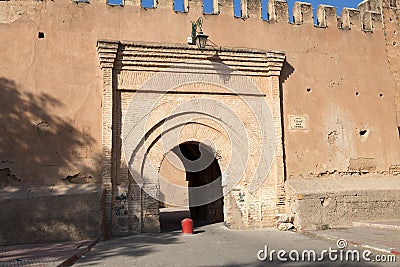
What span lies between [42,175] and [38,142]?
2.24 ft

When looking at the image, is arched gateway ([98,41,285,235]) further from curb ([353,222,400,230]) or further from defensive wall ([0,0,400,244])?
curb ([353,222,400,230])

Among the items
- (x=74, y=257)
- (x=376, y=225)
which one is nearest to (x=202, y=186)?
(x=376, y=225)

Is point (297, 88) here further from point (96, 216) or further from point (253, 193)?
point (96, 216)

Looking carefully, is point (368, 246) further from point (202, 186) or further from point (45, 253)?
point (202, 186)

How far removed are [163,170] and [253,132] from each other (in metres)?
10.4

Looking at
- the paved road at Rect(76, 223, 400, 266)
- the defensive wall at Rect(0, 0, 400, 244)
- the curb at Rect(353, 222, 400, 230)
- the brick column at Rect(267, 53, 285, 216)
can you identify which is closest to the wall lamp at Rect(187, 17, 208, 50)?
the defensive wall at Rect(0, 0, 400, 244)

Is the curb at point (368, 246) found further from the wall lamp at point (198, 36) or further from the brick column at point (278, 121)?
the wall lamp at point (198, 36)

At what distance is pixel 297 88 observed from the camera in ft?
32.0

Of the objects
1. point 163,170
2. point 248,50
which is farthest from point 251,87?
point 163,170

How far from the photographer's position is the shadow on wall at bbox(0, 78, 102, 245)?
7316mm

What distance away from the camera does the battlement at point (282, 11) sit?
28.1 ft

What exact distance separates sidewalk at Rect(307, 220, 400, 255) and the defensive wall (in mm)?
490

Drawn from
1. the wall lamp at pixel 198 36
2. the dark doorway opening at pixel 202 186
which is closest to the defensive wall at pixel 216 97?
the wall lamp at pixel 198 36

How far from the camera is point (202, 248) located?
6.71 metres
